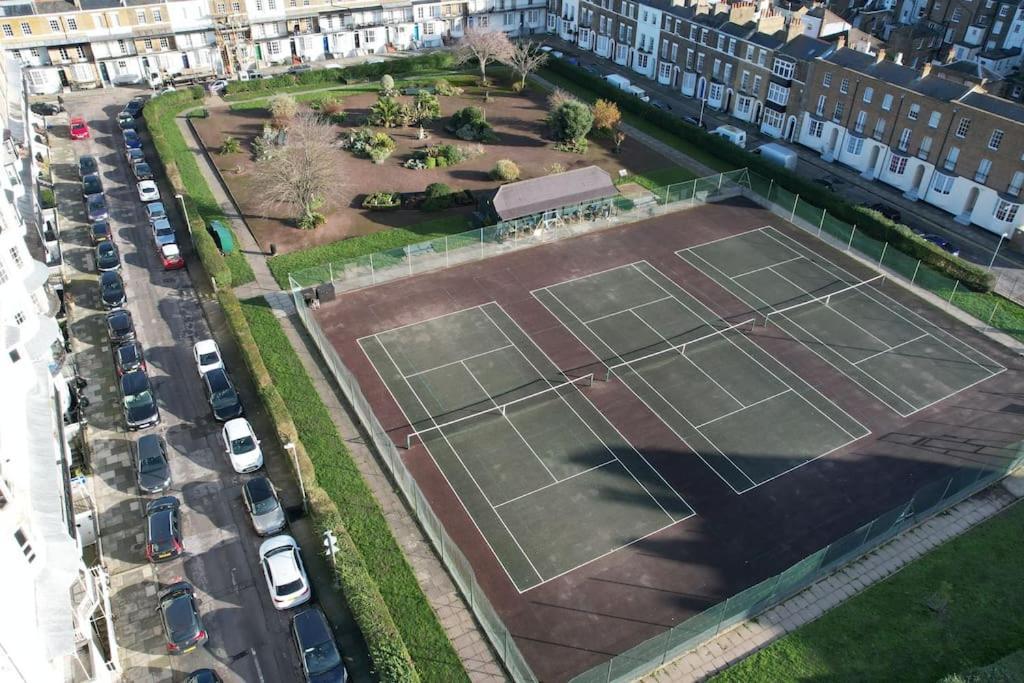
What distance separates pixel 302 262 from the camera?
44281mm

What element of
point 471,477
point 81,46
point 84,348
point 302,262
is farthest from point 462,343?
point 81,46

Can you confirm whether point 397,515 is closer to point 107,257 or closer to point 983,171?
point 107,257

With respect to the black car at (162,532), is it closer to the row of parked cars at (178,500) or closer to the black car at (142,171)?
the row of parked cars at (178,500)

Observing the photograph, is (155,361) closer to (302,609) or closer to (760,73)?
(302,609)

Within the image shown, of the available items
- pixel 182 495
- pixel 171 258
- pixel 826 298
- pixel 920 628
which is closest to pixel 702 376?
pixel 826 298

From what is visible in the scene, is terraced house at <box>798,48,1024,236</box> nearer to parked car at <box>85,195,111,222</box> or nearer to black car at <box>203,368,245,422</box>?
black car at <box>203,368,245,422</box>

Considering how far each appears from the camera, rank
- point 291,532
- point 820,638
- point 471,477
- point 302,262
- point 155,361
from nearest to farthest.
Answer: point 820,638 < point 291,532 < point 471,477 < point 155,361 < point 302,262

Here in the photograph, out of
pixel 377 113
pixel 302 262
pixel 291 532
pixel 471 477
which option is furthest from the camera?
pixel 377 113

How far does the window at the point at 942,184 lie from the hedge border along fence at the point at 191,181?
1862 inches

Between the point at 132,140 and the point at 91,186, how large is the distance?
26.1 feet

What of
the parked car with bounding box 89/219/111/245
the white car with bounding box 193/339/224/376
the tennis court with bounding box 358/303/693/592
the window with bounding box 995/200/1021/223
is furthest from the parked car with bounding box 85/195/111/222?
the window with bounding box 995/200/1021/223

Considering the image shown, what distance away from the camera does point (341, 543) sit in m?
26.1

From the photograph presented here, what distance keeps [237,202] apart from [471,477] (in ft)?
99.4

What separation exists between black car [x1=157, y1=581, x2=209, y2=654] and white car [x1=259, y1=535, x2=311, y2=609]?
248 centimetres
